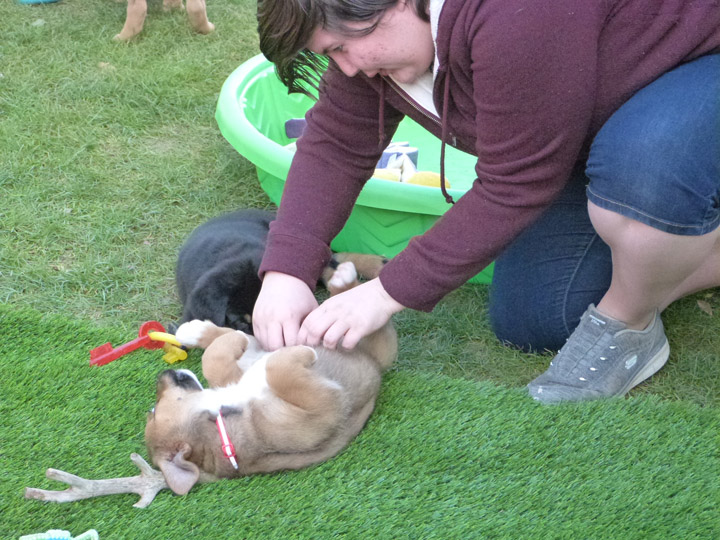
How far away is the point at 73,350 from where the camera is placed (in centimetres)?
254

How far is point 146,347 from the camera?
2.56 meters

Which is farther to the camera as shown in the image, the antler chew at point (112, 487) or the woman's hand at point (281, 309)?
the woman's hand at point (281, 309)

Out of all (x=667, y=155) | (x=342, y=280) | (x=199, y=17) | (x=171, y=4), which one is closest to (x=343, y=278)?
(x=342, y=280)

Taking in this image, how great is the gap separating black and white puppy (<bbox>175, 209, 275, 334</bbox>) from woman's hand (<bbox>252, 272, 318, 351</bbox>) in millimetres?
474

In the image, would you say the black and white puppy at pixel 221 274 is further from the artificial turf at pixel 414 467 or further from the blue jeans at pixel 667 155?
the blue jeans at pixel 667 155

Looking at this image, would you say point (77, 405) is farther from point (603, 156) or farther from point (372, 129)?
point (603, 156)

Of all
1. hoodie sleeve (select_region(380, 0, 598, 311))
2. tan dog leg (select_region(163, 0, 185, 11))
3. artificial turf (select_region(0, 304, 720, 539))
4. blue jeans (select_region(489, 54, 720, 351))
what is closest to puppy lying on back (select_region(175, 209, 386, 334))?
artificial turf (select_region(0, 304, 720, 539))

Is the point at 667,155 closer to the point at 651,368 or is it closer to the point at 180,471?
the point at 651,368

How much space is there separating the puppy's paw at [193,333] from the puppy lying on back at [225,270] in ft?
0.51

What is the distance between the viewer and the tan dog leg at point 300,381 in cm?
206

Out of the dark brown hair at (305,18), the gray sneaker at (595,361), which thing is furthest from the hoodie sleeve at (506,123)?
the gray sneaker at (595,361)

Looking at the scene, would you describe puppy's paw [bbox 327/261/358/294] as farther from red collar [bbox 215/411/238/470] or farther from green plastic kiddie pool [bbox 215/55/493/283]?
red collar [bbox 215/411/238/470]

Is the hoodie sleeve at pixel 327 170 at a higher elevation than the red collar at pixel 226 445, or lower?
higher

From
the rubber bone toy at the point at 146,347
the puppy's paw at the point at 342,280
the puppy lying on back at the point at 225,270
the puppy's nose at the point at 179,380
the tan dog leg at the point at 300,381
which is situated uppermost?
the tan dog leg at the point at 300,381
